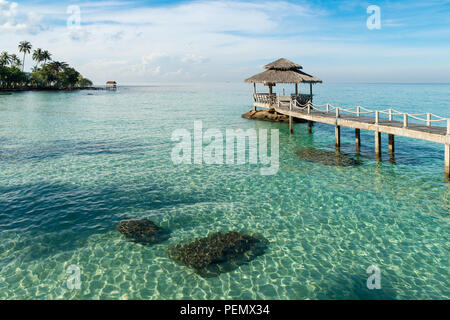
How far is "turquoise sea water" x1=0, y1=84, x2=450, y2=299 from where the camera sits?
7.73 metres

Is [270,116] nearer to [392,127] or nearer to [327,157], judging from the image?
[327,157]

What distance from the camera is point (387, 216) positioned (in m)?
11.2

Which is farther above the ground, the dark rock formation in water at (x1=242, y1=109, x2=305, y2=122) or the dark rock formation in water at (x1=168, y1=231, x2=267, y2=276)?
the dark rock formation in water at (x1=242, y1=109, x2=305, y2=122)

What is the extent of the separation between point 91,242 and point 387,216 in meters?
10.0

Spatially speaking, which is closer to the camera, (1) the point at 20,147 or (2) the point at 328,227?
(2) the point at 328,227

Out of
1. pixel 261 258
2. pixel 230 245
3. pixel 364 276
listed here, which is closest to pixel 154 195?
pixel 230 245

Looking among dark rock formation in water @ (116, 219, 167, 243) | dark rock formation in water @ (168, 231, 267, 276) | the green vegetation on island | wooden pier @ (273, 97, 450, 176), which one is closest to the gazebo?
wooden pier @ (273, 97, 450, 176)

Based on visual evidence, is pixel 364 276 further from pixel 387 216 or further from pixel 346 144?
pixel 346 144

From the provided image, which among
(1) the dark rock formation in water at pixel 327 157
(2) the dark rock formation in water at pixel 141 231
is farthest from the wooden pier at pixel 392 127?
(2) the dark rock formation in water at pixel 141 231

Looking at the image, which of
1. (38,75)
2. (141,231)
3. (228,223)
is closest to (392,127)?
(228,223)

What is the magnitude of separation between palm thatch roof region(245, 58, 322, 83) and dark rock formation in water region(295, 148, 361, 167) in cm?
1284

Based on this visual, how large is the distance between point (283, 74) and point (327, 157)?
16553 mm

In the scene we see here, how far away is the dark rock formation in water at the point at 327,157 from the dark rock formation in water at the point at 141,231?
Result: 1130 cm

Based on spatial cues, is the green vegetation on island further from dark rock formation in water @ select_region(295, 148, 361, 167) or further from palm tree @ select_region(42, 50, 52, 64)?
dark rock formation in water @ select_region(295, 148, 361, 167)
